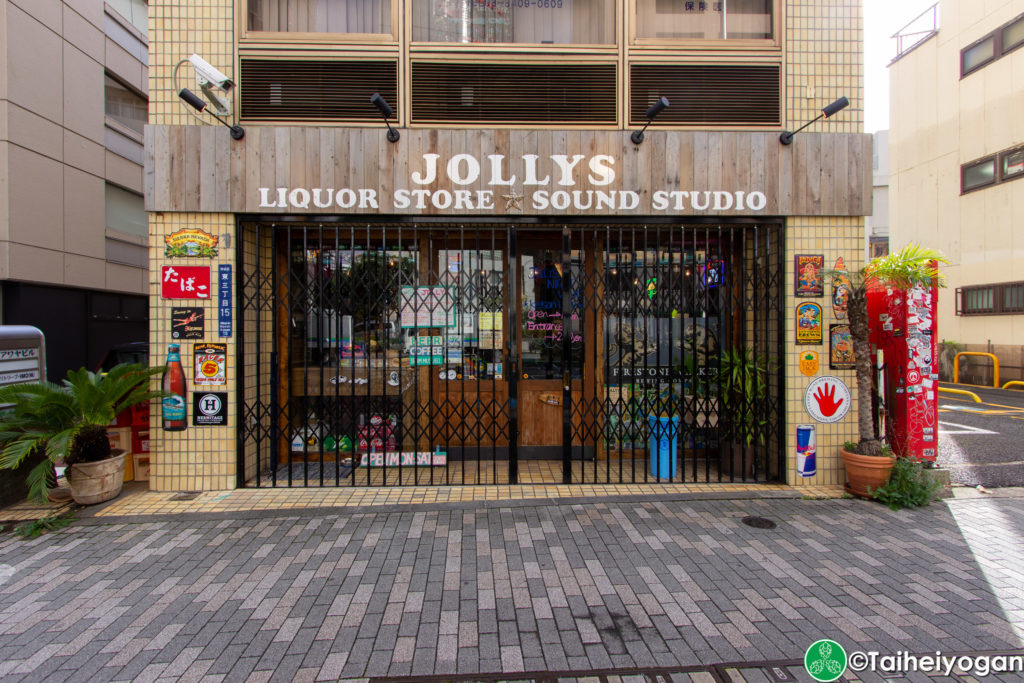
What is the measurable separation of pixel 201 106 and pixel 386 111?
1970 mm

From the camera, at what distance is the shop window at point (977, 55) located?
1519 cm

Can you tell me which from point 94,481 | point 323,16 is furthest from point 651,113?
point 94,481

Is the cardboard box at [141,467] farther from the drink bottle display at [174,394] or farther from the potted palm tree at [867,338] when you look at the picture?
the potted palm tree at [867,338]

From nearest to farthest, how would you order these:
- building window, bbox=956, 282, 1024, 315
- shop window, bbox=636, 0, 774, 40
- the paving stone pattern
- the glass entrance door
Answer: the paving stone pattern
shop window, bbox=636, 0, 774, 40
the glass entrance door
building window, bbox=956, 282, 1024, 315

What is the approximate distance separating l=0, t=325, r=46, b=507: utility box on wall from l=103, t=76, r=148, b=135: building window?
11.2 meters

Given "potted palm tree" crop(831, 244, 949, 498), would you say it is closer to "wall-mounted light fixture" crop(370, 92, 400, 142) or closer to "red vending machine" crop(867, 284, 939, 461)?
"red vending machine" crop(867, 284, 939, 461)

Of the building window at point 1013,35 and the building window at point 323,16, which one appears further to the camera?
the building window at point 1013,35

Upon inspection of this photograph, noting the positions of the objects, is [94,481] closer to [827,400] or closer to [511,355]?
[511,355]

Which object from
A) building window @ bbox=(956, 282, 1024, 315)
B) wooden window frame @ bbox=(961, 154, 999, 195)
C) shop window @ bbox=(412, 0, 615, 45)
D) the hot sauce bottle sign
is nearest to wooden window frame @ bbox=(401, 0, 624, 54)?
shop window @ bbox=(412, 0, 615, 45)

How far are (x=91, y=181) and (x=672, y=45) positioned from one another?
14.7 meters

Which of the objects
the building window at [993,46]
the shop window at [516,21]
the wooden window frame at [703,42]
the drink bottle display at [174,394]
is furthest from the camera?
the building window at [993,46]

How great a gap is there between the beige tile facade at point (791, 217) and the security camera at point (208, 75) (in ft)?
1.29

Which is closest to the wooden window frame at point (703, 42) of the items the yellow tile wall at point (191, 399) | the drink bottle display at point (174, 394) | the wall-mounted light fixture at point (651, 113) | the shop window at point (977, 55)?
the wall-mounted light fixture at point (651, 113)

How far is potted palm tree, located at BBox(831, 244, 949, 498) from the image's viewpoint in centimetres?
504
